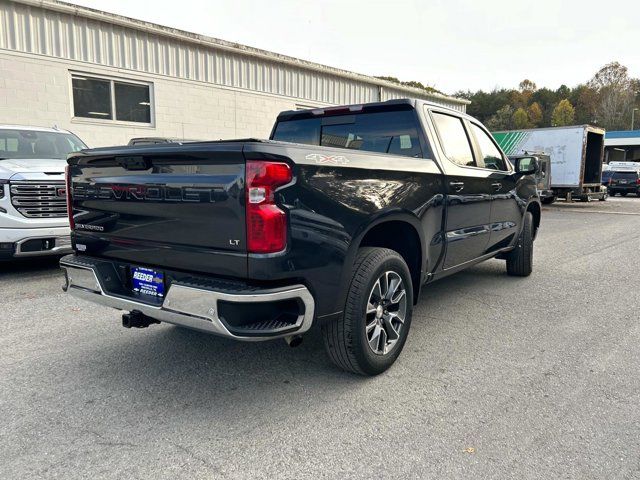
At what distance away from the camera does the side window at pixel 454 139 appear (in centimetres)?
434

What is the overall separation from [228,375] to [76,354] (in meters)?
1.27

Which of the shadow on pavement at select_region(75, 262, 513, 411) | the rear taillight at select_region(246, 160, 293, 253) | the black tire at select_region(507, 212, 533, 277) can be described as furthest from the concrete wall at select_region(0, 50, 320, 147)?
the rear taillight at select_region(246, 160, 293, 253)

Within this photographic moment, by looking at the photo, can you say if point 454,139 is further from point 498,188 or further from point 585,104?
point 585,104

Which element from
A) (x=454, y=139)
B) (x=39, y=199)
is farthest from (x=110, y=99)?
(x=454, y=139)

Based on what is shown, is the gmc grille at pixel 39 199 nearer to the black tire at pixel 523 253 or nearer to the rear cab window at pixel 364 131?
the rear cab window at pixel 364 131

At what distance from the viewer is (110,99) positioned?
37.2 feet

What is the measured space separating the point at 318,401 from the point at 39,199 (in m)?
4.63

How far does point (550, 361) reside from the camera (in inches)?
143

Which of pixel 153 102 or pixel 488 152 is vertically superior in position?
pixel 153 102

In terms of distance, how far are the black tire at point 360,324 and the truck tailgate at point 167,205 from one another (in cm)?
80

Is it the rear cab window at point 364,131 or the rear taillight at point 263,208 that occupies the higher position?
the rear cab window at point 364,131

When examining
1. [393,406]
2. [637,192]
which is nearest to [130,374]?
[393,406]

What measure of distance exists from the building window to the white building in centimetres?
2

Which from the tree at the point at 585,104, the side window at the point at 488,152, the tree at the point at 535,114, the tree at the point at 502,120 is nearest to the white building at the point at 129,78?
the side window at the point at 488,152
